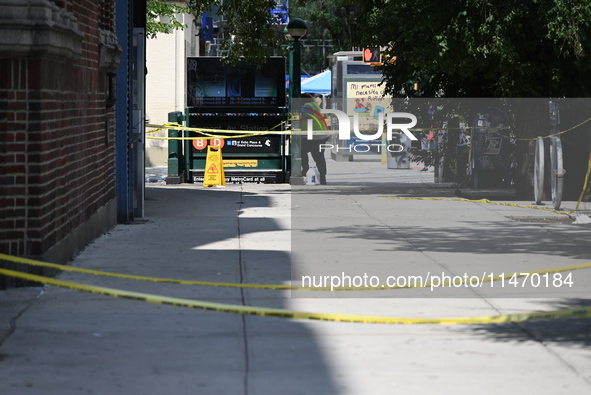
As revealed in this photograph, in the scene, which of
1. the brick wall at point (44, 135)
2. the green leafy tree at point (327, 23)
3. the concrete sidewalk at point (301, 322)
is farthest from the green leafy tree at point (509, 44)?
the green leafy tree at point (327, 23)

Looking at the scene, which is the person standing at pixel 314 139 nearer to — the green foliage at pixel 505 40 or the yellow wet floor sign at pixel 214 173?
the yellow wet floor sign at pixel 214 173

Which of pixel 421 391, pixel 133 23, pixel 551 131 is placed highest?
pixel 133 23

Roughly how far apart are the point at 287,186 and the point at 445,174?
337 cm

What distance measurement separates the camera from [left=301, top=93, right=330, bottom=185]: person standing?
939 inches

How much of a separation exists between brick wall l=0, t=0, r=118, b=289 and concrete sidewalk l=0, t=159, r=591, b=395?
493mm

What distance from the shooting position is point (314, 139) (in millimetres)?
23969

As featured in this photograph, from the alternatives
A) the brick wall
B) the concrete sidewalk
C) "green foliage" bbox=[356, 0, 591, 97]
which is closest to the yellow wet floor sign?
"green foliage" bbox=[356, 0, 591, 97]

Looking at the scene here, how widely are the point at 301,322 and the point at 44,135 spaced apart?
2828 millimetres

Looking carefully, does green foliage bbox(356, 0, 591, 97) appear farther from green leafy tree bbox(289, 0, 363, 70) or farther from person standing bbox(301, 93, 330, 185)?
green leafy tree bbox(289, 0, 363, 70)

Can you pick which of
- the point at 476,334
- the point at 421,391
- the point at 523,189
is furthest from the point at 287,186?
the point at 421,391

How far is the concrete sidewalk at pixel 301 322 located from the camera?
20.5ft

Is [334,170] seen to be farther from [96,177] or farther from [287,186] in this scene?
[96,177]

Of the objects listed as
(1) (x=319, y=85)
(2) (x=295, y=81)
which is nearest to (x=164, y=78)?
(2) (x=295, y=81)

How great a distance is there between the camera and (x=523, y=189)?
20031 mm
